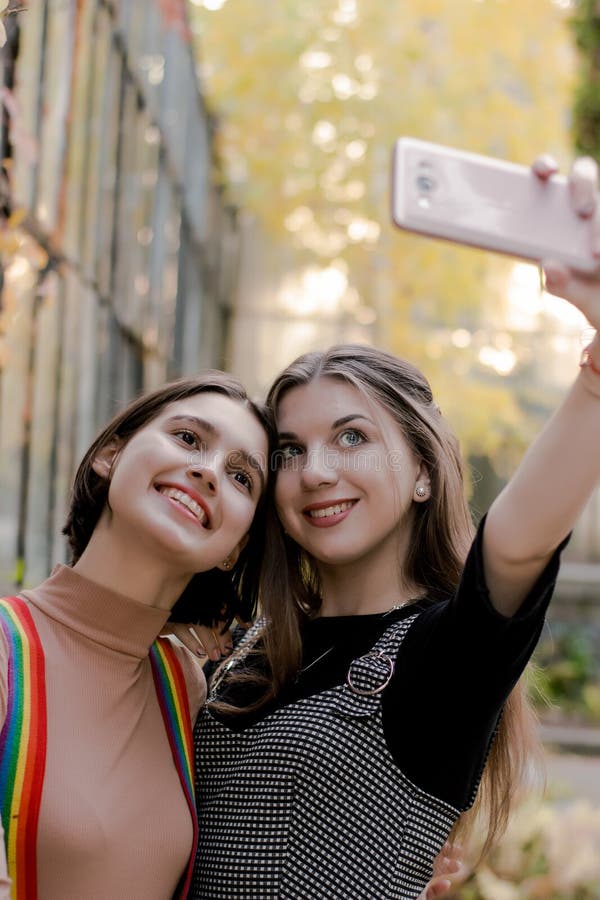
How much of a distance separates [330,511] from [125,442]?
424 mm

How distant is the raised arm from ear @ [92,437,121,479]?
2.88ft

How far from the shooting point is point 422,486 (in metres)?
2.36

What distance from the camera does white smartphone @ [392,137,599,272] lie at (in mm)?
1354

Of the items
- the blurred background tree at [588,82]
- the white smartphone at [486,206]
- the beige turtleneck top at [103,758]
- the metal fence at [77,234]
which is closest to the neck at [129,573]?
the beige turtleneck top at [103,758]

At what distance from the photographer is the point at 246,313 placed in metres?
14.0

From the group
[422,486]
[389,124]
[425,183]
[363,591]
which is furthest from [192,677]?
[389,124]

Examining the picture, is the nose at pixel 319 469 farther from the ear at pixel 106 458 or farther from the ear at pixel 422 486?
the ear at pixel 106 458

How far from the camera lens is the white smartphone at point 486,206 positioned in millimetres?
1354

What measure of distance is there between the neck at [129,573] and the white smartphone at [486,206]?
0.99m

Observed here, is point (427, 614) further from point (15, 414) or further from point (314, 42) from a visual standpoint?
point (314, 42)

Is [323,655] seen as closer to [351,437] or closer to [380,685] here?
[380,685]

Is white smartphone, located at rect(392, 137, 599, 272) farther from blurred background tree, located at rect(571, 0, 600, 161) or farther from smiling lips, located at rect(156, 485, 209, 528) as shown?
blurred background tree, located at rect(571, 0, 600, 161)

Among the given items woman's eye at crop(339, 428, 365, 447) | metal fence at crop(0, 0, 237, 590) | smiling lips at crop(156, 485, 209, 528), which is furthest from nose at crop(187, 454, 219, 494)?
metal fence at crop(0, 0, 237, 590)

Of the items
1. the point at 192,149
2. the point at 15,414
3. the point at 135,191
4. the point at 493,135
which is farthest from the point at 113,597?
the point at 493,135
